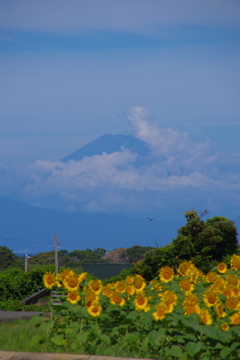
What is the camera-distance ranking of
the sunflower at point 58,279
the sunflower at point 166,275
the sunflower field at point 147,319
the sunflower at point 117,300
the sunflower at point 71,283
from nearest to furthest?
the sunflower field at point 147,319 < the sunflower at point 117,300 < the sunflower at point 71,283 < the sunflower at point 58,279 < the sunflower at point 166,275

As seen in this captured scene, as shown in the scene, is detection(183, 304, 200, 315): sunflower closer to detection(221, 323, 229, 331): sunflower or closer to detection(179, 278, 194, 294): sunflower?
detection(221, 323, 229, 331): sunflower

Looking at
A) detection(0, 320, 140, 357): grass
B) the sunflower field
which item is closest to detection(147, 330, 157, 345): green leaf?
the sunflower field

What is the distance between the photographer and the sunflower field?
213 inches

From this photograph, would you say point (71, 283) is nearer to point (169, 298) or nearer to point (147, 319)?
point (147, 319)

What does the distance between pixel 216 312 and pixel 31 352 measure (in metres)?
2.23

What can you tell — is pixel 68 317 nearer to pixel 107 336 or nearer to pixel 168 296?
pixel 107 336

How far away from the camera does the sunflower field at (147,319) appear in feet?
17.7

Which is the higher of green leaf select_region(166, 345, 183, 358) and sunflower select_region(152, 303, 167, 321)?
sunflower select_region(152, 303, 167, 321)

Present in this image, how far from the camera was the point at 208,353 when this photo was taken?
5.32 meters

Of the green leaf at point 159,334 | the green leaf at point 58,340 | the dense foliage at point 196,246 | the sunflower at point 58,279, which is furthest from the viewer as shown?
the dense foliage at point 196,246

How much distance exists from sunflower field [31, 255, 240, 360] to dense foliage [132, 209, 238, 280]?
14.2m

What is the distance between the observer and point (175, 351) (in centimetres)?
532

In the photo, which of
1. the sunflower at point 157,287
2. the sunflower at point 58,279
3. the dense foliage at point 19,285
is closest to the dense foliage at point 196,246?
the dense foliage at point 19,285

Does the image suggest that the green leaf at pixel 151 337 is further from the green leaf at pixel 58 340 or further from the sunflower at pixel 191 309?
the green leaf at pixel 58 340
